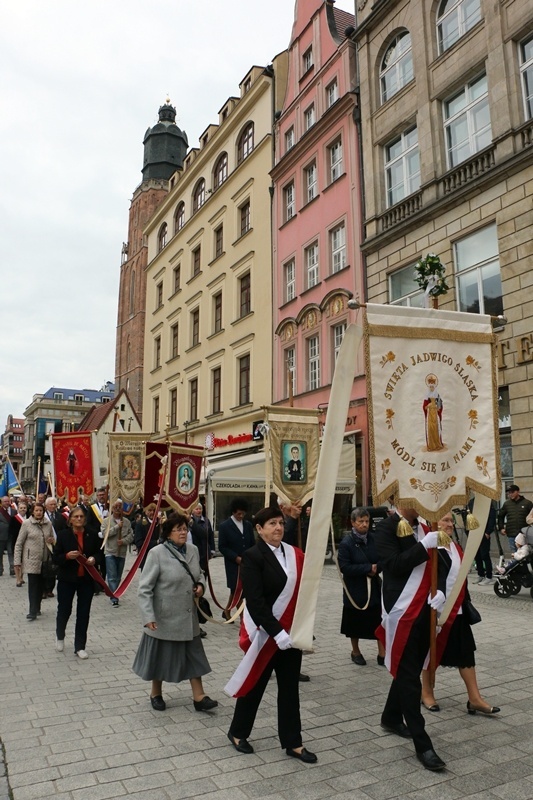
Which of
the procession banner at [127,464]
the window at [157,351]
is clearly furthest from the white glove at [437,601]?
the window at [157,351]

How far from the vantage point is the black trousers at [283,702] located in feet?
14.0

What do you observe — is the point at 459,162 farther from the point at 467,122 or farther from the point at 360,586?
the point at 360,586

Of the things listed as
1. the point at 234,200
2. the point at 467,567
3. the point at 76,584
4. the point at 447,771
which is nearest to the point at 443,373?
the point at 467,567

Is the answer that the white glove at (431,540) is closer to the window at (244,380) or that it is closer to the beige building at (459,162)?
the beige building at (459,162)

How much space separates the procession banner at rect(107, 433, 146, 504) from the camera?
13492mm

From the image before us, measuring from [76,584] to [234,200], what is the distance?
24.9 metres

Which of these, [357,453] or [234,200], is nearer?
[357,453]

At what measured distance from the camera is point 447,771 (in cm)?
401

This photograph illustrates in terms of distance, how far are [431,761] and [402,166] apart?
17.8 m

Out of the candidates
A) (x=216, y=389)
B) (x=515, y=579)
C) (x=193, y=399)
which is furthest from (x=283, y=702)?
(x=193, y=399)

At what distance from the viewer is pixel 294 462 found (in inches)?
394

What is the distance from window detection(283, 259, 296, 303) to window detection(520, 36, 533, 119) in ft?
36.0

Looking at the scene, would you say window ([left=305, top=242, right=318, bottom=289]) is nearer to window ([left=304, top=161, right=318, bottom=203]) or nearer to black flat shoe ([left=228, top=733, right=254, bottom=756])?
window ([left=304, top=161, right=318, bottom=203])

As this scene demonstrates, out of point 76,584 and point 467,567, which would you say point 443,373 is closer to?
point 467,567
